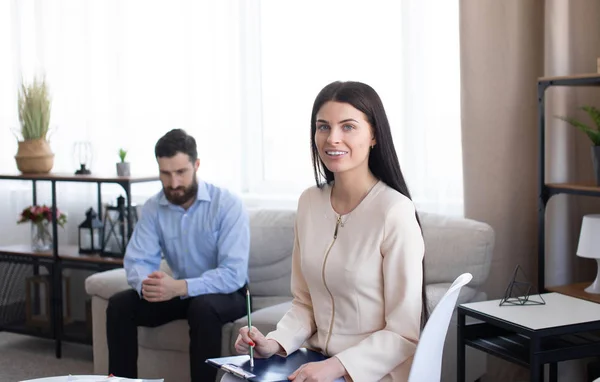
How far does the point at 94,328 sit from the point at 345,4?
187cm

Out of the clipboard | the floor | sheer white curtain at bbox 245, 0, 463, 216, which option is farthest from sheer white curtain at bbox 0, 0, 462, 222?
the clipboard

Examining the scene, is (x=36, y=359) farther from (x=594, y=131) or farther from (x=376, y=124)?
(x=594, y=131)

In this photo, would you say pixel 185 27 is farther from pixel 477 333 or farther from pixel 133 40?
pixel 477 333

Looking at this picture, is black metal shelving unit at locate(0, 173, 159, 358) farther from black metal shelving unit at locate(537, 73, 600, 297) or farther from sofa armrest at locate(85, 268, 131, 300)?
black metal shelving unit at locate(537, 73, 600, 297)

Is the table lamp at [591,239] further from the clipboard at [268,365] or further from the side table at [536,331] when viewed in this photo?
the clipboard at [268,365]

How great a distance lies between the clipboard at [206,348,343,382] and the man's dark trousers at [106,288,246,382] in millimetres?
964

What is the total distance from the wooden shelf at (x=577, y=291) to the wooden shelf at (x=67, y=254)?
80.2 inches

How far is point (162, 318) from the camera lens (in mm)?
3154

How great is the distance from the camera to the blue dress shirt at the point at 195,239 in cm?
319

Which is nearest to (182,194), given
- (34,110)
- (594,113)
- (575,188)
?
(34,110)

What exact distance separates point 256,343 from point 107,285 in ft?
5.19

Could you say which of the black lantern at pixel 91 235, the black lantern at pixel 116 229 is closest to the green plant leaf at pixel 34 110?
the black lantern at pixel 91 235

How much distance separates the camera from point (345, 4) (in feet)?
12.2

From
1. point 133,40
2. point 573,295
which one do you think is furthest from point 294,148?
point 573,295
